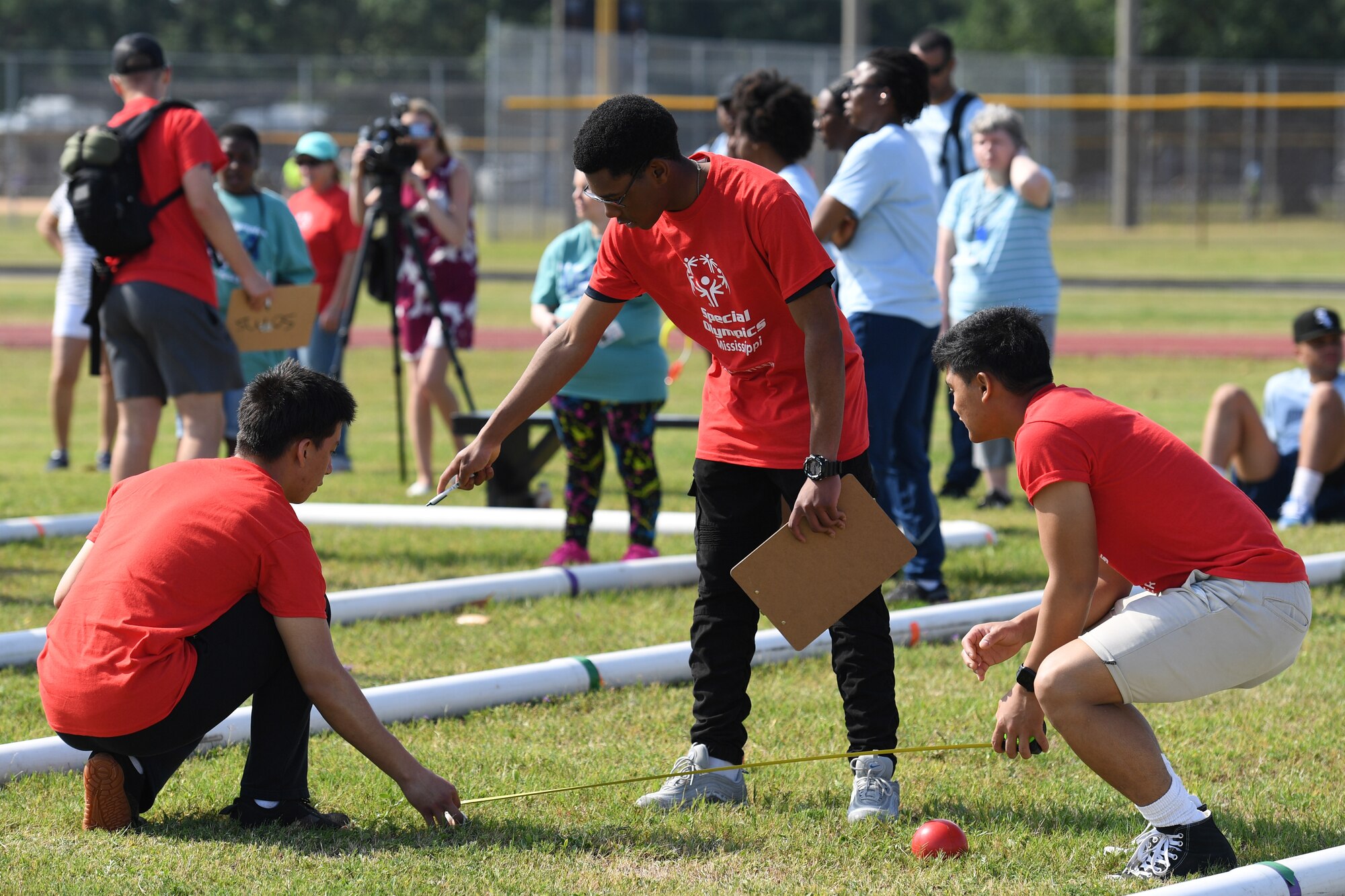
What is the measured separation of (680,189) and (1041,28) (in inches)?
1966

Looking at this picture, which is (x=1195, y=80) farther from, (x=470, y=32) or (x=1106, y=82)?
(x=470, y=32)

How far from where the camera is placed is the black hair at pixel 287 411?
12.6ft

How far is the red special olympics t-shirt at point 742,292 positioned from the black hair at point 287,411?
83 cm

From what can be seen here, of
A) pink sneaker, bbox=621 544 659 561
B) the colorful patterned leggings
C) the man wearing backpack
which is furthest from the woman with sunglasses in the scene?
the man wearing backpack

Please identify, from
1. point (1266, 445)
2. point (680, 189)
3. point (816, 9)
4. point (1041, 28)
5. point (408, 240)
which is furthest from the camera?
point (816, 9)

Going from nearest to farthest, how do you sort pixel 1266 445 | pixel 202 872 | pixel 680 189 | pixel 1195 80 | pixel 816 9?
1. pixel 202 872
2. pixel 680 189
3. pixel 1266 445
4. pixel 1195 80
5. pixel 816 9

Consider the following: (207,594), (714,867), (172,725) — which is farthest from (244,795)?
(714,867)

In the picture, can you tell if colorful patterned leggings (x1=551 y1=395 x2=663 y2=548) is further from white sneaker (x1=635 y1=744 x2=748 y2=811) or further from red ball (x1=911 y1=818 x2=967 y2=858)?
red ball (x1=911 y1=818 x2=967 y2=858)

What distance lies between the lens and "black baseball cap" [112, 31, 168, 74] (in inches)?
266

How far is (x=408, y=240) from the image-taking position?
901 cm

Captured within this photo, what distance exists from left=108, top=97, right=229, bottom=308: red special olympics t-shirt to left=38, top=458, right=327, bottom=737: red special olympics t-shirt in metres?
3.12

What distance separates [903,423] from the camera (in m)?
6.68

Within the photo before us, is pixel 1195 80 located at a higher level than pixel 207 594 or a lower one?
higher

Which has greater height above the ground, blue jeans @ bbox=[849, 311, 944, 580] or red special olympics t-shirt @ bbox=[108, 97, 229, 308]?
red special olympics t-shirt @ bbox=[108, 97, 229, 308]
